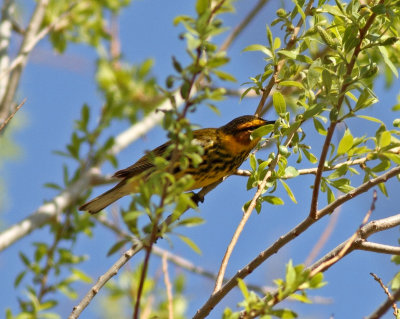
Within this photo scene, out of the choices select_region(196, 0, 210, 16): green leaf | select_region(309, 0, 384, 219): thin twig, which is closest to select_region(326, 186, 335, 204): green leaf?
select_region(309, 0, 384, 219): thin twig

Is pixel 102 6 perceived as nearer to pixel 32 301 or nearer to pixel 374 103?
pixel 32 301

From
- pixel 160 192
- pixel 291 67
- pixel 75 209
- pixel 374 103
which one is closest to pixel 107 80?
pixel 75 209

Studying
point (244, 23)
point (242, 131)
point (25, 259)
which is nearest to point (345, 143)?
point (242, 131)

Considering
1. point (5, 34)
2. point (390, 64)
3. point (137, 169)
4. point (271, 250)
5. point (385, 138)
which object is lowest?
point (271, 250)

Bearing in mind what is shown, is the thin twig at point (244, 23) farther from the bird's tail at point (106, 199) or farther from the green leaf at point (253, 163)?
the green leaf at point (253, 163)

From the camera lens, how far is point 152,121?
6711mm

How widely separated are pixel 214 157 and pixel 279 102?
165cm

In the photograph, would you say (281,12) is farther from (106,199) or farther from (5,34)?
(5,34)

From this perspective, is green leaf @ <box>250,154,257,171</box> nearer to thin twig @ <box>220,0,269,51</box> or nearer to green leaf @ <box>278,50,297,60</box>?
green leaf @ <box>278,50,297,60</box>

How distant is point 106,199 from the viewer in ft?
16.6

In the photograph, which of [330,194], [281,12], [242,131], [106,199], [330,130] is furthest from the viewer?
[106,199]

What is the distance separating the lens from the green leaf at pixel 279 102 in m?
2.89

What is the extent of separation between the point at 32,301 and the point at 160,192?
2.27 meters

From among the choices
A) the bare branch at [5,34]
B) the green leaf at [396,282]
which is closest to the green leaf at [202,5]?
the green leaf at [396,282]
